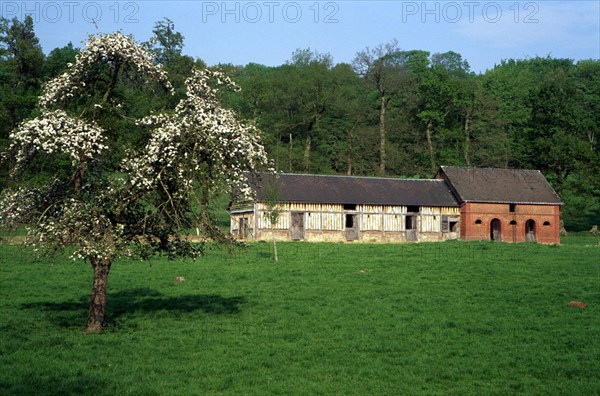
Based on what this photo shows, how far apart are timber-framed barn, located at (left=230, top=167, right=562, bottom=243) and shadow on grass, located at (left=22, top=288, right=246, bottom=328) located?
93.5 ft

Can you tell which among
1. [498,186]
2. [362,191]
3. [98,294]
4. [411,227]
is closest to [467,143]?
[498,186]

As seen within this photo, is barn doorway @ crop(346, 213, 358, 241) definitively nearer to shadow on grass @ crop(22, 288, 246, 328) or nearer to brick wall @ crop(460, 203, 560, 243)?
brick wall @ crop(460, 203, 560, 243)

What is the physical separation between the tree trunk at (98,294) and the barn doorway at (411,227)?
44.6 m

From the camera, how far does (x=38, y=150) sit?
67.9 ft

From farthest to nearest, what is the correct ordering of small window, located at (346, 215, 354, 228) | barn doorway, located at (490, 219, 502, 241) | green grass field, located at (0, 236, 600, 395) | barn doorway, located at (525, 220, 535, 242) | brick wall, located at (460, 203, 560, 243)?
barn doorway, located at (525, 220, 535, 242)
barn doorway, located at (490, 219, 502, 241)
brick wall, located at (460, 203, 560, 243)
small window, located at (346, 215, 354, 228)
green grass field, located at (0, 236, 600, 395)

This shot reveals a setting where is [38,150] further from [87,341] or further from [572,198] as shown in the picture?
[572,198]

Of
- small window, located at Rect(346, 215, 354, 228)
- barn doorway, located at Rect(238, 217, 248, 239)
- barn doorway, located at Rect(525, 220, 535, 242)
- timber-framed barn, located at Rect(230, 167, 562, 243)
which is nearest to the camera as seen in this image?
timber-framed barn, located at Rect(230, 167, 562, 243)

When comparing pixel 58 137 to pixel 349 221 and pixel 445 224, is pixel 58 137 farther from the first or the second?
pixel 445 224

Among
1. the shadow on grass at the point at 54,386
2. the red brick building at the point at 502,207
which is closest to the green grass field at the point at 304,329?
the shadow on grass at the point at 54,386

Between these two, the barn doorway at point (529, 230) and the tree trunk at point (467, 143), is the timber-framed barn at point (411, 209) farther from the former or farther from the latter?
the tree trunk at point (467, 143)

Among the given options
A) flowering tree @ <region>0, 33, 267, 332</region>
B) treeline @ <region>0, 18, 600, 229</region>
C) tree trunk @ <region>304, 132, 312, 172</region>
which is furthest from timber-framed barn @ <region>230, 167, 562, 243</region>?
flowering tree @ <region>0, 33, 267, 332</region>

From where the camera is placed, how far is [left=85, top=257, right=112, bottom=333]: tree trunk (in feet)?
70.1

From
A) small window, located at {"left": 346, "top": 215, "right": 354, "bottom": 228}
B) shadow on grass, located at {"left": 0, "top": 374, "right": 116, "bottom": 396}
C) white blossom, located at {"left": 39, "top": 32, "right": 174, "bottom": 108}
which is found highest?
white blossom, located at {"left": 39, "top": 32, "right": 174, "bottom": 108}

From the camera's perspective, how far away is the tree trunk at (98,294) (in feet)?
70.1
